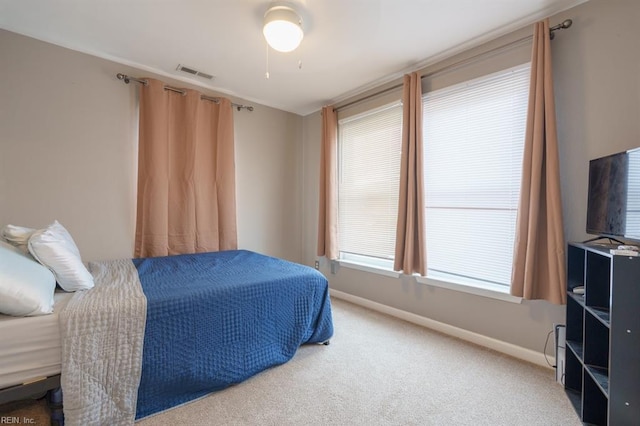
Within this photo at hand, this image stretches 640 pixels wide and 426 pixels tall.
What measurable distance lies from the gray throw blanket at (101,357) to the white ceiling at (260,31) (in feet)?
6.49

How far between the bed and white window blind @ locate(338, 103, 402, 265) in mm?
1148

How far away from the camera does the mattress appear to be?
45.9 inches

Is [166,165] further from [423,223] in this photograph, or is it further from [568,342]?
[568,342]

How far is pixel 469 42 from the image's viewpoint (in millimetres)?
2281

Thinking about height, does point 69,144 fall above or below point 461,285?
above

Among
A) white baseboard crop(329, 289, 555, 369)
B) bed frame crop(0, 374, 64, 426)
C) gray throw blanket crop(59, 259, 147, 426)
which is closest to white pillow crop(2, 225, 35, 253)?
gray throw blanket crop(59, 259, 147, 426)

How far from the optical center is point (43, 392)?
1223mm

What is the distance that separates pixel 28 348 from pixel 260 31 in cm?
239

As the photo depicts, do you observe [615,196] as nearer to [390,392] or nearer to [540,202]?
[540,202]

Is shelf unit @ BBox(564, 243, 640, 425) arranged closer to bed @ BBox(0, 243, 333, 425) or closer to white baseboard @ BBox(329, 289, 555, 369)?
white baseboard @ BBox(329, 289, 555, 369)

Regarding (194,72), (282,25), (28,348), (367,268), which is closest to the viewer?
(28,348)

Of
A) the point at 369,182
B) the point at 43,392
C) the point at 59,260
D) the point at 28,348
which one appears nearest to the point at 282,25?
the point at 369,182

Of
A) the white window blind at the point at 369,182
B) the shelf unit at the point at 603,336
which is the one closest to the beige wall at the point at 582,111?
the shelf unit at the point at 603,336

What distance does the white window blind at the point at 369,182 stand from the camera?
2.97 metres
